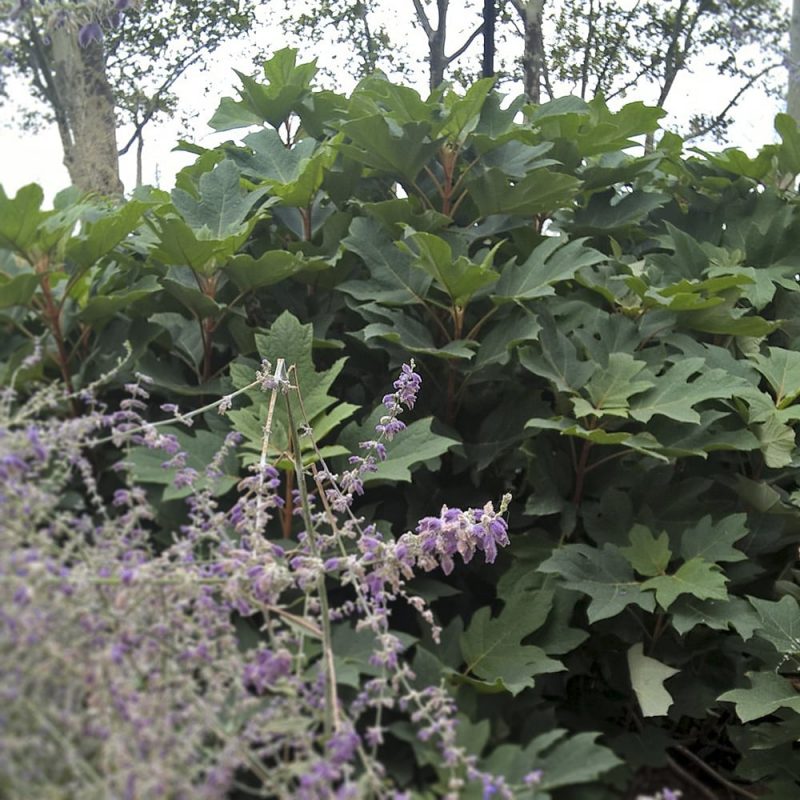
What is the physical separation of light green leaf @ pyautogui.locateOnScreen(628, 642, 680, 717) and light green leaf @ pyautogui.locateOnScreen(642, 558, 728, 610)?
0.10 meters

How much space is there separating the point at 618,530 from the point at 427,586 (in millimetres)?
386

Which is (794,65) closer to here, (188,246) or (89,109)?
(89,109)

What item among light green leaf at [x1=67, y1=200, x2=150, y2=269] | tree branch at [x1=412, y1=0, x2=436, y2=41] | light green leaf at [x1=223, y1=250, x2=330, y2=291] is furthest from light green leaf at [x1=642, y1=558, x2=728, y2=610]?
tree branch at [x1=412, y1=0, x2=436, y2=41]

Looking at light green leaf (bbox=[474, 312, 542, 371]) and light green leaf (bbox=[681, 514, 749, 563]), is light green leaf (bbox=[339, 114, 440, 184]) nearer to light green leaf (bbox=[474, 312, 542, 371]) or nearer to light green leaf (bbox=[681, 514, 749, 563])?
light green leaf (bbox=[474, 312, 542, 371])

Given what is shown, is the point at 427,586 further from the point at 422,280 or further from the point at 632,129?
the point at 632,129

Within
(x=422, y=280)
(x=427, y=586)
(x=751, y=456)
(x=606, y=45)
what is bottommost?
(x=427, y=586)

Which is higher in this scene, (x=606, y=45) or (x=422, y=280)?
(x=606, y=45)

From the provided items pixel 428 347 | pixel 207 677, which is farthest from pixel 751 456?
pixel 207 677

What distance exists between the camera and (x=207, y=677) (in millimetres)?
824

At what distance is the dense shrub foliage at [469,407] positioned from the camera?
1383 millimetres

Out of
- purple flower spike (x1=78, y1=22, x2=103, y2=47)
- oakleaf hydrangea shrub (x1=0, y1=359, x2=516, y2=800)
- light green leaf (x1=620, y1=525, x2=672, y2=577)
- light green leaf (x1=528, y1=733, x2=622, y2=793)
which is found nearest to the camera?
oakleaf hydrangea shrub (x1=0, y1=359, x2=516, y2=800)

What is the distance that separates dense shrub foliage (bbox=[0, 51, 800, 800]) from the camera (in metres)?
1.38

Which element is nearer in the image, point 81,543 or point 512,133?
point 81,543

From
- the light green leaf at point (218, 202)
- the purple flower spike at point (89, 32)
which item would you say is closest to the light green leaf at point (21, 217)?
the light green leaf at point (218, 202)
